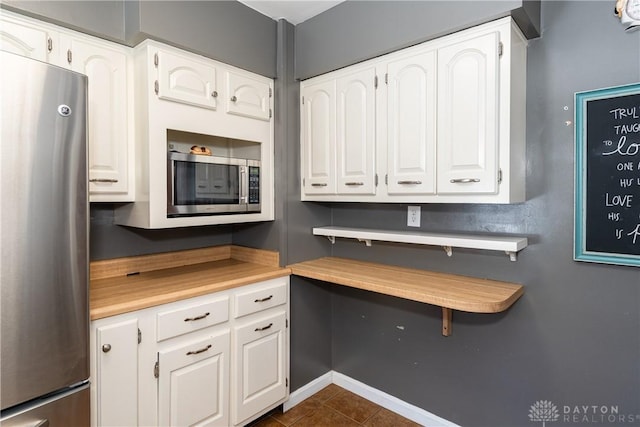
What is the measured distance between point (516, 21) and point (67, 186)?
75.4 inches

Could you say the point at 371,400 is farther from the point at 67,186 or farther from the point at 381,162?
the point at 67,186

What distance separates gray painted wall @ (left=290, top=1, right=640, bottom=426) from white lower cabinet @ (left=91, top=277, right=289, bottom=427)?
2.76 ft

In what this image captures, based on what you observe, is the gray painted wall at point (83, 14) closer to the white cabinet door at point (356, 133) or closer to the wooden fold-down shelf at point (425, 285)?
the white cabinet door at point (356, 133)

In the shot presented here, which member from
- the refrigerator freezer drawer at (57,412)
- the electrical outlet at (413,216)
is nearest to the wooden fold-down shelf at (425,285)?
the electrical outlet at (413,216)

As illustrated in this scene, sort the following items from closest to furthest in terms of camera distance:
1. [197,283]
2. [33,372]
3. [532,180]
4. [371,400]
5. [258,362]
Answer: [33,372]
[532,180]
[197,283]
[258,362]
[371,400]

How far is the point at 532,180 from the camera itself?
1.72 meters

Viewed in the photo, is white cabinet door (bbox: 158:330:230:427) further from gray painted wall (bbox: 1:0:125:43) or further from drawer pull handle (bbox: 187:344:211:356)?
gray painted wall (bbox: 1:0:125:43)

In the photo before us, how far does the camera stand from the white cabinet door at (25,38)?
4.69 feet

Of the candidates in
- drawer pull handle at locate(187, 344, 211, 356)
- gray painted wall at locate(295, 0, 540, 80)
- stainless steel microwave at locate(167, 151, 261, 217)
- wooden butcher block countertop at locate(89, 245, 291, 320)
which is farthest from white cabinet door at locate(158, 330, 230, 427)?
Result: gray painted wall at locate(295, 0, 540, 80)

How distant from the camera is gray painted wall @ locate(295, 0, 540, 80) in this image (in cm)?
158

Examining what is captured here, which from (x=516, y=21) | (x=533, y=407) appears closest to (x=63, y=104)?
(x=516, y=21)

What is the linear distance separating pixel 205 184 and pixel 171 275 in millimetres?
577

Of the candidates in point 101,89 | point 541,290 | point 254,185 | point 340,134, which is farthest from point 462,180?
point 101,89

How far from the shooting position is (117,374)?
4.90 ft
